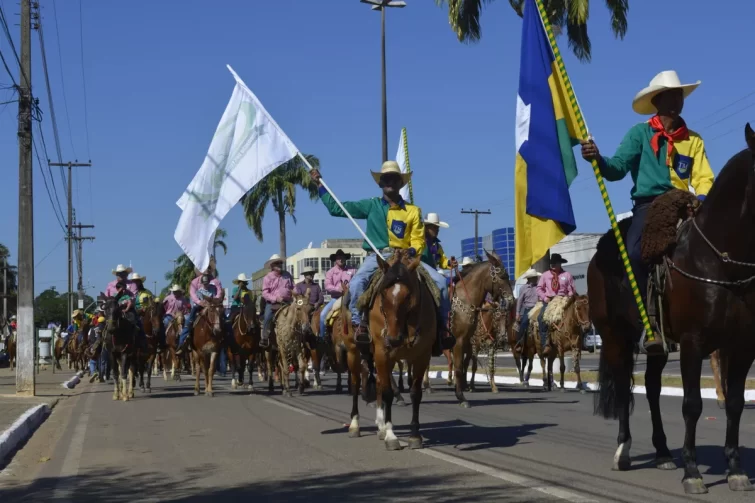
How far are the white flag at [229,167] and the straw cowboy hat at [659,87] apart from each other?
20.8 ft

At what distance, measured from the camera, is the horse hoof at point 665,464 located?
29.3ft

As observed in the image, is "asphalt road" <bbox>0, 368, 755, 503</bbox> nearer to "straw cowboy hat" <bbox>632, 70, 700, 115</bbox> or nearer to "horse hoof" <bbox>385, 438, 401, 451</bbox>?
"horse hoof" <bbox>385, 438, 401, 451</bbox>

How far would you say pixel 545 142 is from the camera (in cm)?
979

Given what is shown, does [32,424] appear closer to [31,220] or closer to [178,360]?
[31,220]

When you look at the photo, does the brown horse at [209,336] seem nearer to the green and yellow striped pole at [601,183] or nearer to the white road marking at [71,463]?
the white road marking at [71,463]

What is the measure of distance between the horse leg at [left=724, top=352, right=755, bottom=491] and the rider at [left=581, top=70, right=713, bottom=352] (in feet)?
3.16

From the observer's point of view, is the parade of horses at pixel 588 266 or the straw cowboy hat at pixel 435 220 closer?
the parade of horses at pixel 588 266

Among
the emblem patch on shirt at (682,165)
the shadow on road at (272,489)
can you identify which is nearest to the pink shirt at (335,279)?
the shadow on road at (272,489)

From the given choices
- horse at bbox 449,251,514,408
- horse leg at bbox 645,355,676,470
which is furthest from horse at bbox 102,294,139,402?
horse leg at bbox 645,355,676,470

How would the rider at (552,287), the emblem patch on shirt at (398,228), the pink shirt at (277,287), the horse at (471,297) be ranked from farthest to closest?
the pink shirt at (277,287) → the rider at (552,287) → the horse at (471,297) → the emblem patch on shirt at (398,228)

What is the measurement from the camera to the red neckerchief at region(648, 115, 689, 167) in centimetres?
894

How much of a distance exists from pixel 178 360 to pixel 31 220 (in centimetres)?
892

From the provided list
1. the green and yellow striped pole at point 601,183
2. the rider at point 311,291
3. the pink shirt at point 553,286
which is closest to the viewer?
the green and yellow striped pole at point 601,183

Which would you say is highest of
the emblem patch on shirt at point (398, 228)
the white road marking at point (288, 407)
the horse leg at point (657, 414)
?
the emblem patch on shirt at point (398, 228)
